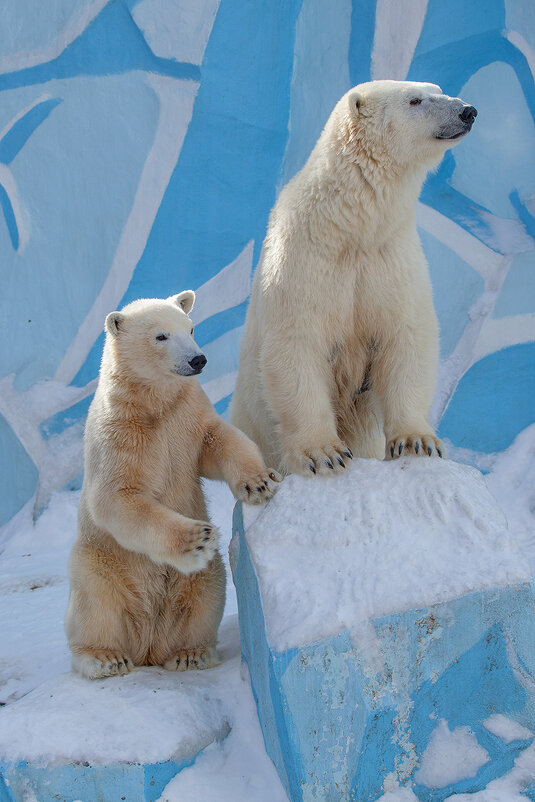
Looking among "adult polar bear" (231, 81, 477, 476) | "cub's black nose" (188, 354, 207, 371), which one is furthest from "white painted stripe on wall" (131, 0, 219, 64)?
"cub's black nose" (188, 354, 207, 371)

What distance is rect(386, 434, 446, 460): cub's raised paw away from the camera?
2.56 meters

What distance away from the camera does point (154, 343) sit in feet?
8.41

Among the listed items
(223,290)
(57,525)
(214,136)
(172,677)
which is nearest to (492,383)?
(223,290)

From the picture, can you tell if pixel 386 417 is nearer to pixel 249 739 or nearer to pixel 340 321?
pixel 340 321

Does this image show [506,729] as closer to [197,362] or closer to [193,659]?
[193,659]

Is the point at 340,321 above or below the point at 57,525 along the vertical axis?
above

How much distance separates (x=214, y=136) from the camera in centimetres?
538

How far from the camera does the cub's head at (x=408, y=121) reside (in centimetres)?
262

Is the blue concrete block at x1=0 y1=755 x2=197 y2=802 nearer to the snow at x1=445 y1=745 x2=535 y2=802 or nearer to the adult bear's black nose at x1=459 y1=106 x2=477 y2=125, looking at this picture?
the snow at x1=445 y1=745 x2=535 y2=802

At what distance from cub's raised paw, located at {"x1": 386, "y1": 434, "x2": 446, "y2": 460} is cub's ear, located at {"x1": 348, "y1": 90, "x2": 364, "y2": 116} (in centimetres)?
107

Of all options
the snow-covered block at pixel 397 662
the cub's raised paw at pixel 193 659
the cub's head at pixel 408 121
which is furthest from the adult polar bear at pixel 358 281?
the cub's raised paw at pixel 193 659

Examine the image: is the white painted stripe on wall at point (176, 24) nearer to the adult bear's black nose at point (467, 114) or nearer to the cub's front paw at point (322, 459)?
the adult bear's black nose at point (467, 114)

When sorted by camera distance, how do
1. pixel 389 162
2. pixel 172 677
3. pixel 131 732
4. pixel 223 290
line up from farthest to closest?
pixel 223 290, pixel 389 162, pixel 172 677, pixel 131 732

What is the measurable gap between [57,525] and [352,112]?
336cm
